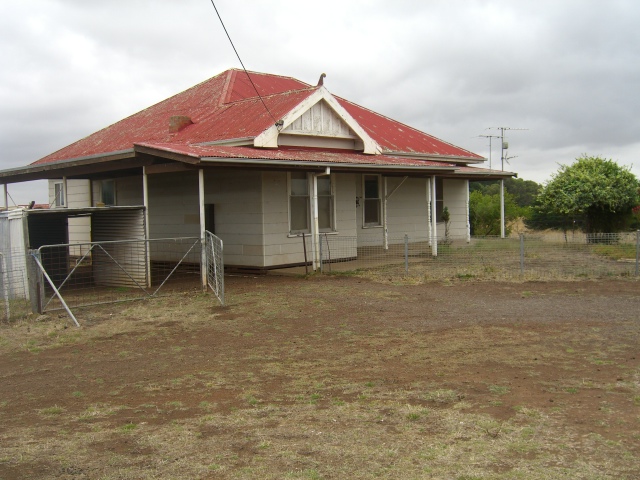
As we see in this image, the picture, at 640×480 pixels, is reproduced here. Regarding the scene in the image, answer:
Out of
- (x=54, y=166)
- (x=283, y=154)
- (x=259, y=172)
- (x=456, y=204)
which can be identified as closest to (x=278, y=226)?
(x=259, y=172)

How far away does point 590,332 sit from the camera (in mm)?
9383

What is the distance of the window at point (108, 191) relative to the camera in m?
21.2

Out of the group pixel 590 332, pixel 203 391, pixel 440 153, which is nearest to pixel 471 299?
pixel 590 332

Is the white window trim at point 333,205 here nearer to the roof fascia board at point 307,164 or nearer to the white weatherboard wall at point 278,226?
the white weatherboard wall at point 278,226

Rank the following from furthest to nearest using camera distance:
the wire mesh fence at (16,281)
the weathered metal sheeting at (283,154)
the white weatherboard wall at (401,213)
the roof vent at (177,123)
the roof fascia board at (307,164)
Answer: the white weatherboard wall at (401,213) → the roof vent at (177,123) → the weathered metal sheeting at (283,154) → the roof fascia board at (307,164) → the wire mesh fence at (16,281)

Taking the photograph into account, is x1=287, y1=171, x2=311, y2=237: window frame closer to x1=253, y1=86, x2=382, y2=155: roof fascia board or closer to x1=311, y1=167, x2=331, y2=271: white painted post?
x1=311, y1=167, x2=331, y2=271: white painted post

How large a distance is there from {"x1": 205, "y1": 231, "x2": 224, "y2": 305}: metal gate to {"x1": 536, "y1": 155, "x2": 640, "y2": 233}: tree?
46.8 feet

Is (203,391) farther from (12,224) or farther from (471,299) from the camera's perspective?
(12,224)

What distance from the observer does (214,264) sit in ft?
41.9

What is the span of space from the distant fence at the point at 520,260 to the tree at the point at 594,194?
656 cm

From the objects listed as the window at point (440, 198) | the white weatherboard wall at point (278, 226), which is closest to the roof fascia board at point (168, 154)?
the white weatherboard wall at point (278, 226)

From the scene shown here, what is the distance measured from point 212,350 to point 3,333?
3628 millimetres

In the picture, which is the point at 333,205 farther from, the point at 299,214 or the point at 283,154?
the point at 283,154

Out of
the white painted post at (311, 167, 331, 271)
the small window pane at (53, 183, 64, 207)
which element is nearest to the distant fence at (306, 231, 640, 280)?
the white painted post at (311, 167, 331, 271)
